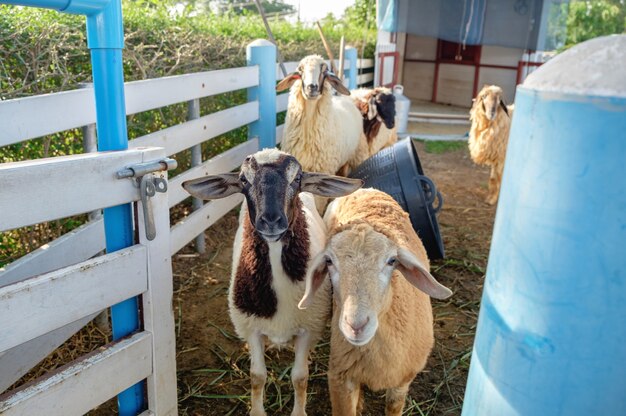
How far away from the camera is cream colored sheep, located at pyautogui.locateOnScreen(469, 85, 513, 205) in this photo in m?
7.28

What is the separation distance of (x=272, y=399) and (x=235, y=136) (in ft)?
11.7

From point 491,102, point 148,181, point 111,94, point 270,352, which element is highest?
point 111,94

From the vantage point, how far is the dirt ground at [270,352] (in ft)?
10.0

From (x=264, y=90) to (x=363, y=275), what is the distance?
3816mm

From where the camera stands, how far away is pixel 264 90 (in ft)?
18.3

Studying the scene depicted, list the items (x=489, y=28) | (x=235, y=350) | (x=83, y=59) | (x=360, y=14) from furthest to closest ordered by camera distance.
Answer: (x=360, y=14)
(x=489, y=28)
(x=83, y=59)
(x=235, y=350)

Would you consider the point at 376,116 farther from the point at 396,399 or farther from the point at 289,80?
the point at 396,399

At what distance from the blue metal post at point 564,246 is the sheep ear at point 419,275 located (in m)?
1.15

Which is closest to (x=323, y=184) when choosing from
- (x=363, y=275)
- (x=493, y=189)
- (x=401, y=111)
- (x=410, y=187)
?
(x=363, y=275)

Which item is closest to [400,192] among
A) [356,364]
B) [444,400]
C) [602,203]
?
[444,400]

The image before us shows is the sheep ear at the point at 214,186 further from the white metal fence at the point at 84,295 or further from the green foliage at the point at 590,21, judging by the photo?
the green foliage at the point at 590,21

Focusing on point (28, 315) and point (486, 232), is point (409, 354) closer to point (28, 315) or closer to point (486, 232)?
point (28, 315)

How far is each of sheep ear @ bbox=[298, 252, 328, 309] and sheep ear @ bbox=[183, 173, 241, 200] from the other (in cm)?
73

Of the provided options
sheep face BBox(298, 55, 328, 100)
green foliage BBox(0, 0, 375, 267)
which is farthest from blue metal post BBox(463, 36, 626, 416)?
sheep face BBox(298, 55, 328, 100)
